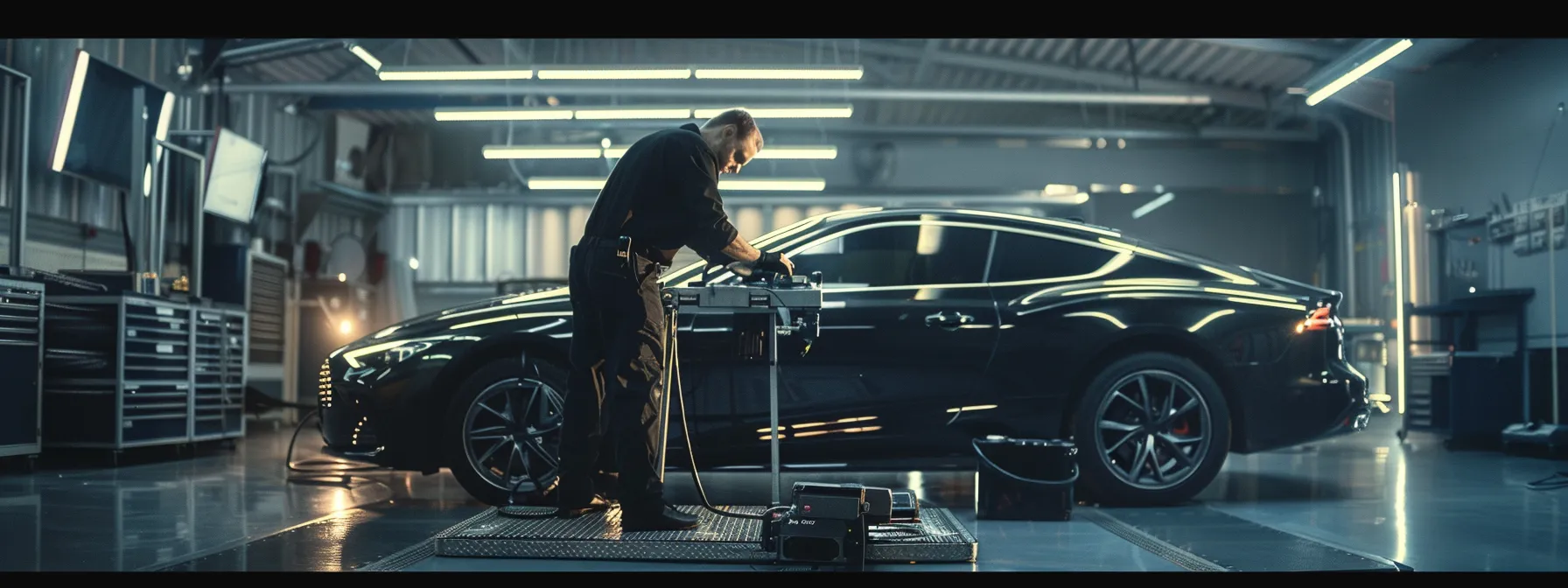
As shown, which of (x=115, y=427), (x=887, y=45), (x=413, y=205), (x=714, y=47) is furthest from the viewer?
(x=413, y=205)

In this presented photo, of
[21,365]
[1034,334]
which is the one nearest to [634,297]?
[1034,334]

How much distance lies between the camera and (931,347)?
4.74 meters

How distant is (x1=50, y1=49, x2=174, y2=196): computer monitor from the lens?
812 centimetres

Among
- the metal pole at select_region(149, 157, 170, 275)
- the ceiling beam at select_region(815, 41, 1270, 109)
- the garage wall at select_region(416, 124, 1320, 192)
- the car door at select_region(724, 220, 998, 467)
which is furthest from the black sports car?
the garage wall at select_region(416, 124, 1320, 192)

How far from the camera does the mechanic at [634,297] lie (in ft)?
12.0

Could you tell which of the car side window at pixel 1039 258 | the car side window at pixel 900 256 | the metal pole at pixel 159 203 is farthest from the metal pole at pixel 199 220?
the car side window at pixel 1039 258

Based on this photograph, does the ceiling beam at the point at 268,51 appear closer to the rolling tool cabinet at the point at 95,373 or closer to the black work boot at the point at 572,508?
the rolling tool cabinet at the point at 95,373

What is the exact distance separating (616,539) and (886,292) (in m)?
1.77

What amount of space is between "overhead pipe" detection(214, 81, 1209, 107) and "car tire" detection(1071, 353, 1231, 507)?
7.41 m

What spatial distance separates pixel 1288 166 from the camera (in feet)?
54.8

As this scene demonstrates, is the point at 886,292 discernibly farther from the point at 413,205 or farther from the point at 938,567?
the point at 413,205

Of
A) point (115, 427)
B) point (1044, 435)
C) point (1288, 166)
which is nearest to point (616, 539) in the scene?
point (1044, 435)

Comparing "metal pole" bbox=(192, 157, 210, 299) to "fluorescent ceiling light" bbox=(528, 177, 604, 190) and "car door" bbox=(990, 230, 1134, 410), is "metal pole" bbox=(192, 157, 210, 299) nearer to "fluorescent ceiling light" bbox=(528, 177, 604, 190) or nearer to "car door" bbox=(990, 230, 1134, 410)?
"fluorescent ceiling light" bbox=(528, 177, 604, 190)

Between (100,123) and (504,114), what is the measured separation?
4315 millimetres
